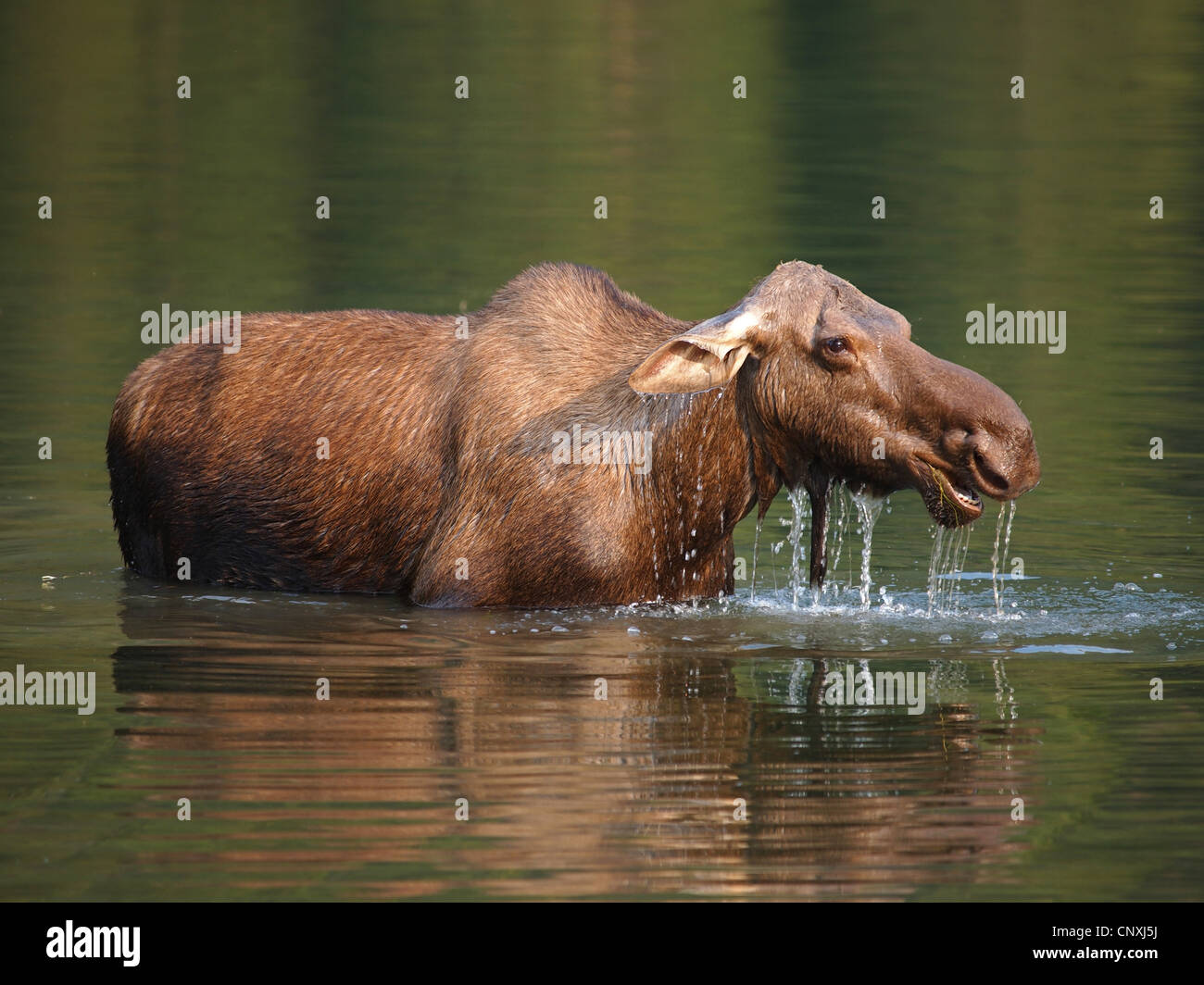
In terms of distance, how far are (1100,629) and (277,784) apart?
4.18m

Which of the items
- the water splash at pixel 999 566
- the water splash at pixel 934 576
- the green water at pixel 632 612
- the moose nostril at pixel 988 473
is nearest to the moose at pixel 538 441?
the moose nostril at pixel 988 473

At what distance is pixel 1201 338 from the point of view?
61.6ft

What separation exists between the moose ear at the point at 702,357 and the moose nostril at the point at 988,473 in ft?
3.73

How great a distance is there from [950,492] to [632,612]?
1655mm

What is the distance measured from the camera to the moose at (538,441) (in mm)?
9711

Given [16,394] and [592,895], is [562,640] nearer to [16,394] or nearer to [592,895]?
[592,895]

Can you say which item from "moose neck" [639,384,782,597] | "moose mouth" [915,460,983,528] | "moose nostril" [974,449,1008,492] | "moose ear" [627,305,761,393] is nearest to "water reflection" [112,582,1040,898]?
"moose neck" [639,384,782,597]

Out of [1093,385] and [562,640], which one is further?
[1093,385]

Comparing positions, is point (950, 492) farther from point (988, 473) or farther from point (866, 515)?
point (866, 515)

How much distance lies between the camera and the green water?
7.37m

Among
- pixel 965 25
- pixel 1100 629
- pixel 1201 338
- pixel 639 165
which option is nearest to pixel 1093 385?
pixel 1201 338

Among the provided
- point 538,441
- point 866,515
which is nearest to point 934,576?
point 866,515

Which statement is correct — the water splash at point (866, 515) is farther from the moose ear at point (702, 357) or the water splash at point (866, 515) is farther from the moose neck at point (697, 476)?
the moose ear at point (702, 357)

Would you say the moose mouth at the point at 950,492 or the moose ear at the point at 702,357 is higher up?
the moose ear at the point at 702,357
